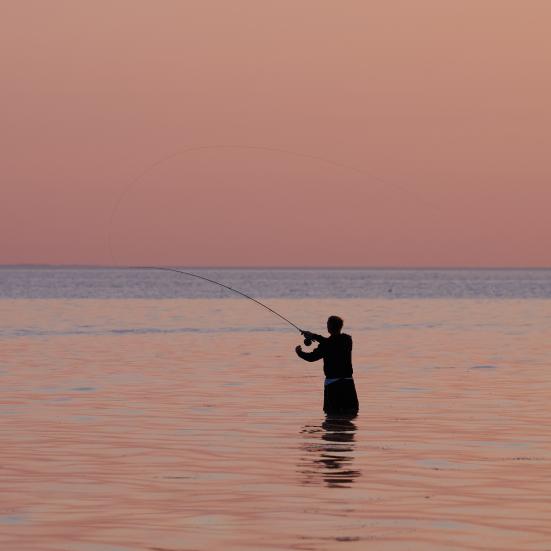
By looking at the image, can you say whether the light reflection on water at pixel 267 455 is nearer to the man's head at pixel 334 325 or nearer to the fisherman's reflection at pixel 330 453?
the fisherman's reflection at pixel 330 453

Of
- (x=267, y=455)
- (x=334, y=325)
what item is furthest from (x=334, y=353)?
(x=267, y=455)

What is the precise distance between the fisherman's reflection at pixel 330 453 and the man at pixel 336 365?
0.19 m

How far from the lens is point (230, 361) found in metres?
30.4

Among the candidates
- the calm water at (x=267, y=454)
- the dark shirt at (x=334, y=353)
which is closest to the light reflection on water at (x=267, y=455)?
the calm water at (x=267, y=454)

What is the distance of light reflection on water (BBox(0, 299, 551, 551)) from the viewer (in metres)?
10.4

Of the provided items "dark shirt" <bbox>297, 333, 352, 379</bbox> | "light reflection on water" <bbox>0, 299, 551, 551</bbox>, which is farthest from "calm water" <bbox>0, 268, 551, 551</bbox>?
"dark shirt" <bbox>297, 333, 352, 379</bbox>

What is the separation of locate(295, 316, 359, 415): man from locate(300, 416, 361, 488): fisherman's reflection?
0.19m

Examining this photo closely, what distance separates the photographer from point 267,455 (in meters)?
14.6

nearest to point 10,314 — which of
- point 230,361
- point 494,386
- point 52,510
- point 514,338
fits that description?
point 514,338

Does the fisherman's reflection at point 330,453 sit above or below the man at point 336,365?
below

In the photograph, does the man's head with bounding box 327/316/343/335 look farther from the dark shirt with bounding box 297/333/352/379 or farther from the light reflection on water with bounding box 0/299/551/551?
the light reflection on water with bounding box 0/299/551/551

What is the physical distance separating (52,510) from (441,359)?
20.8 meters

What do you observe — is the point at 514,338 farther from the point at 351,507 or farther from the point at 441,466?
the point at 351,507

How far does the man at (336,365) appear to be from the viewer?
1806 centimetres
